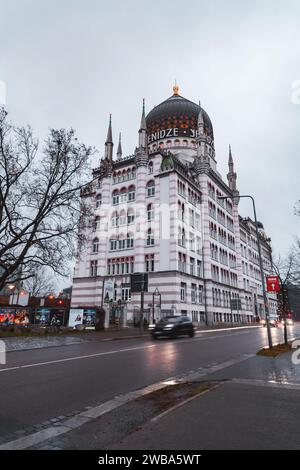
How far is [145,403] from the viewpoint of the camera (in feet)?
21.3

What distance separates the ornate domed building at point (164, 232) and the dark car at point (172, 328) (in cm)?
1160

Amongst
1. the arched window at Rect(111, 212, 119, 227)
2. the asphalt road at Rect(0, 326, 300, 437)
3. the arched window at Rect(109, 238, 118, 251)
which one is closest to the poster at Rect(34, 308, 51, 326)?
the arched window at Rect(109, 238, 118, 251)

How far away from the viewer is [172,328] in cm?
2420

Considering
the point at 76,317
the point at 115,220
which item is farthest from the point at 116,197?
the point at 76,317

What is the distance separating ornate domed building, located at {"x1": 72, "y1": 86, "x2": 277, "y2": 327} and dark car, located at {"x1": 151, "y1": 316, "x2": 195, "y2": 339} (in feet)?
38.0

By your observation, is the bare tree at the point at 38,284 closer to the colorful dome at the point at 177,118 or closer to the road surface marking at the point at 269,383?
the colorful dome at the point at 177,118

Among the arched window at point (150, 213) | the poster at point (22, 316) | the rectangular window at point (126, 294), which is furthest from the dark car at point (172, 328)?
the arched window at point (150, 213)

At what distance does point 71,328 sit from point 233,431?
29.7 meters

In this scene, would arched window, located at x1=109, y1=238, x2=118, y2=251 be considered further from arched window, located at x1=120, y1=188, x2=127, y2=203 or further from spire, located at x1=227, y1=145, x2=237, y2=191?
spire, located at x1=227, y1=145, x2=237, y2=191

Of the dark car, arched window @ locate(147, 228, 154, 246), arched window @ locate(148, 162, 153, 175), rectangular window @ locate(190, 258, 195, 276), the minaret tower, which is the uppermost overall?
the minaret tower

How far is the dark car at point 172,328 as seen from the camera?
78.8 ft

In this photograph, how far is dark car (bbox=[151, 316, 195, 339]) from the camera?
2403cm
